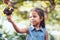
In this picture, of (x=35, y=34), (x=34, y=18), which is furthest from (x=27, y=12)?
(x=35, y=34)

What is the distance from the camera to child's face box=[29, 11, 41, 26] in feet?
3.18

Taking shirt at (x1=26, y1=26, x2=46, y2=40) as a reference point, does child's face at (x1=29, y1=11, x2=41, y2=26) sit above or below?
above

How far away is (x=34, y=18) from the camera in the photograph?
0.97 meters

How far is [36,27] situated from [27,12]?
130mm

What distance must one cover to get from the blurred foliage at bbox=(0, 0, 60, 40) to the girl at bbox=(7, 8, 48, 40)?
0.03m

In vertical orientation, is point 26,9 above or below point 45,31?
above

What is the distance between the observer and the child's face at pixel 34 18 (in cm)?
97

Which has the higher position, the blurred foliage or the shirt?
the blurred foliage

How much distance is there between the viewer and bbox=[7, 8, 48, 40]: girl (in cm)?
97

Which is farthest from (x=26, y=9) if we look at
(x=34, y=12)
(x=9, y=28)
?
(x=9, y=28)

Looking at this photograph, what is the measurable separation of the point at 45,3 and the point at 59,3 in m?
0.11

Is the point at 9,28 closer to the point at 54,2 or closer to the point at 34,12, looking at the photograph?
the point at 34,12

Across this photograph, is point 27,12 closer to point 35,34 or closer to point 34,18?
point 34,18

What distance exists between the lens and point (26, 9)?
3.27ft
